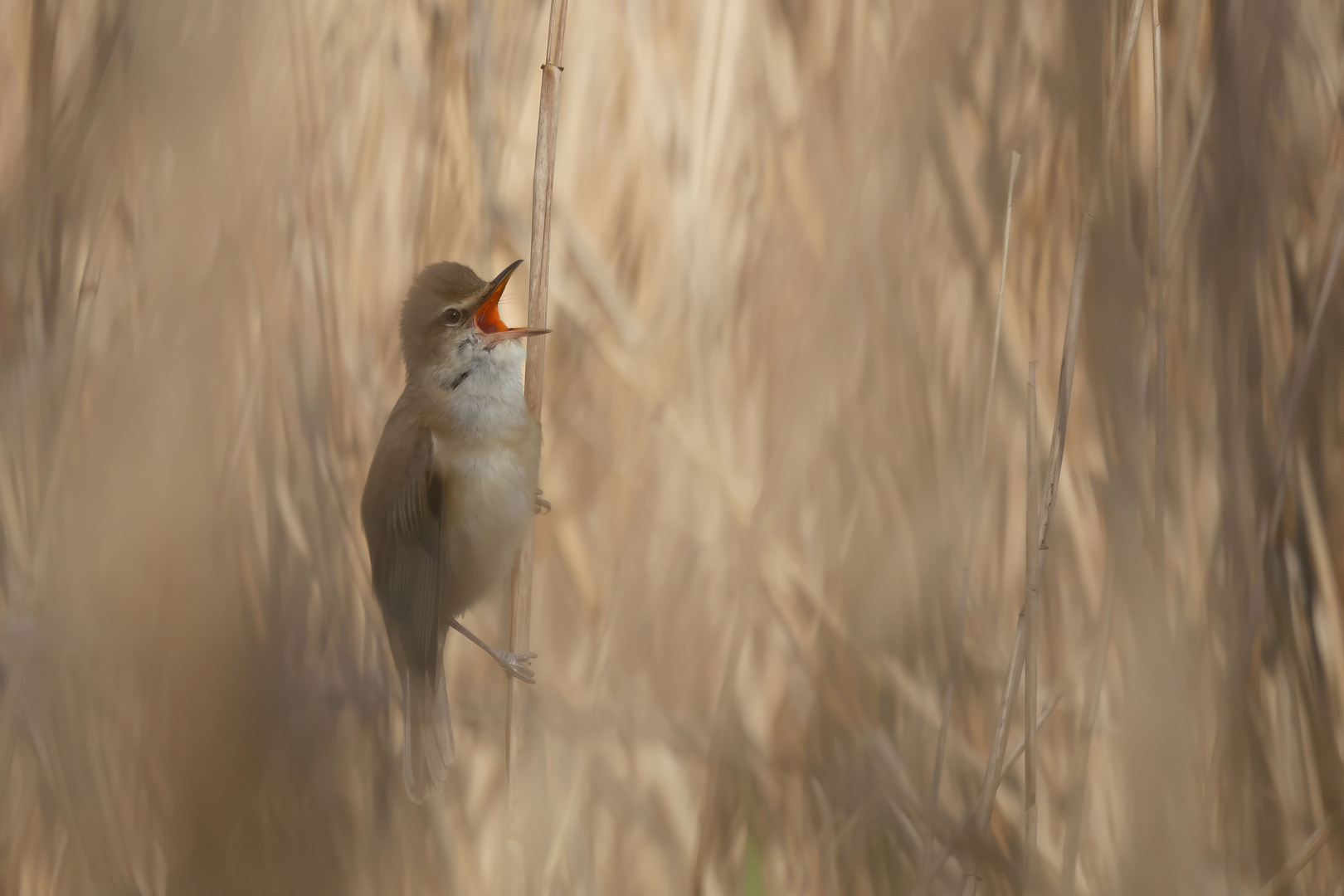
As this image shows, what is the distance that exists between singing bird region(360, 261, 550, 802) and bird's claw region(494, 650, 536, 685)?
123mm

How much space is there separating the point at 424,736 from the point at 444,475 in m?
0.35

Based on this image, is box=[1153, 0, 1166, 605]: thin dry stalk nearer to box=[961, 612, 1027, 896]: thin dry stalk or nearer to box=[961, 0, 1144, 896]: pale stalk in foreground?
box=[961, 0, 1144, 896]: pale stalk in foreground

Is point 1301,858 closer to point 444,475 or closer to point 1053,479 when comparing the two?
point 1053,479

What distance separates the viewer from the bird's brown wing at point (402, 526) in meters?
1.08

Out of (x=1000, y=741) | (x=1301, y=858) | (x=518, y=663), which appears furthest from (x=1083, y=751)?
(x=518, y=663)

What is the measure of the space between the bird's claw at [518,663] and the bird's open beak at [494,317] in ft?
1.17

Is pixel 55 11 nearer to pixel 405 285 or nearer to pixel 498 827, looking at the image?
pixel 405 285

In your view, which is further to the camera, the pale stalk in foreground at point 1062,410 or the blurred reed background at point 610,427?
the blurred reed background at point 610,427

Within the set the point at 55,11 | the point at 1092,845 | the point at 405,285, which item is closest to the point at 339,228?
the point at 405,285

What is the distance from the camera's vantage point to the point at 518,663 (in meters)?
0.93

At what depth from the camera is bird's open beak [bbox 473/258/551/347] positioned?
3.22 ft

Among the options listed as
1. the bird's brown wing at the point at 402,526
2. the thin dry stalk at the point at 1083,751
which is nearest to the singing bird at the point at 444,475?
the bird's brown wing at the point at 402,526

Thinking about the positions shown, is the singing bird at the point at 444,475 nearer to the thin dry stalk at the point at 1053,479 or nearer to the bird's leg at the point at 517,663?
the bird's leg at the point at 517,663

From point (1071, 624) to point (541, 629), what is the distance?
0.69 meters
